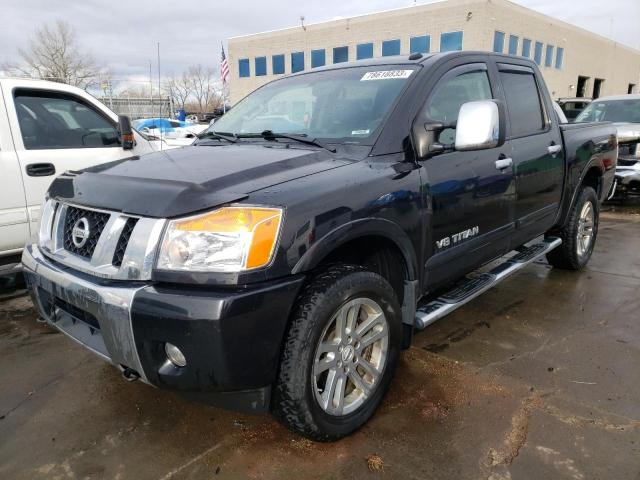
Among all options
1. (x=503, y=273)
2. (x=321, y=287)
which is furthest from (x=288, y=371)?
(x=503, y=273)

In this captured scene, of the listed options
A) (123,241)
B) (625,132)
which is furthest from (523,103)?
(625,132)

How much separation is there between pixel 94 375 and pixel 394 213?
81.0 inches

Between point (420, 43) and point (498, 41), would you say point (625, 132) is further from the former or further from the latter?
point (420, 43)

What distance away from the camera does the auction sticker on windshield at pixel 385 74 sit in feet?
9.70

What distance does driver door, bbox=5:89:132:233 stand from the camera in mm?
4215

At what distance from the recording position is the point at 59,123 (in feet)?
14.9

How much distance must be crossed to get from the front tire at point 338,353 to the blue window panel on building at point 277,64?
42927 mm

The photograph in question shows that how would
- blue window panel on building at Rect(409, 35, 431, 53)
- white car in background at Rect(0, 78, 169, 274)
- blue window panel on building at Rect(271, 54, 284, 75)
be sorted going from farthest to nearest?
blue window panel on building at Rect(271, 54, 284, 75)
blue window panel on building at Rect(409, 35, 431, 53)
white car in background at Rect(0, 78, 169, 274)

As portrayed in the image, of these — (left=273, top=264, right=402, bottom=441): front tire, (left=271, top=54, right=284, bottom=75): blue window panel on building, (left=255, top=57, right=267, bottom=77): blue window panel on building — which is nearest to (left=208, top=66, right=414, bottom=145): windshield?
(left=273, top=264, right=402, bottom=441): front tire

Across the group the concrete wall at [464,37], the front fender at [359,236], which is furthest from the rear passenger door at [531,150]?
the concrete wall at [464,37]

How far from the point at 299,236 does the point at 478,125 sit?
3.99 feet

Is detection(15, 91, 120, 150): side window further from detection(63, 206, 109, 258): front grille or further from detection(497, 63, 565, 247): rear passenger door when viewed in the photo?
detection(497, 63, 565, 247): rear passenger door

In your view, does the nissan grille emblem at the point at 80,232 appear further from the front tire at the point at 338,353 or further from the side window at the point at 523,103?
the side window at the point at 523,103

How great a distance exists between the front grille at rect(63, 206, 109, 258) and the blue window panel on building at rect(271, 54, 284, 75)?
42684mm
